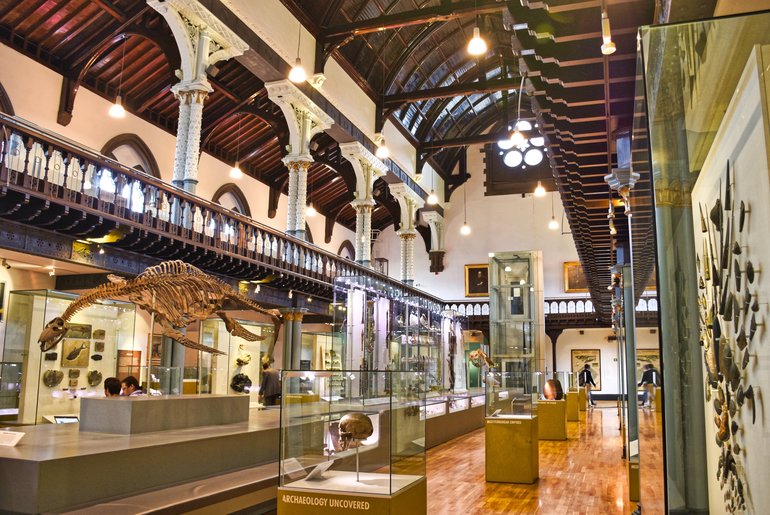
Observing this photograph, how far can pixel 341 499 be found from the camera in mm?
3770

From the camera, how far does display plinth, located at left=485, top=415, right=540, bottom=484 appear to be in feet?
28.0

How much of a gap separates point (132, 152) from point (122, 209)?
8.06 meters

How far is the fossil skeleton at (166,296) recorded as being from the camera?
23.2ft

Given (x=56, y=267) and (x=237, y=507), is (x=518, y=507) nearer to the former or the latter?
(x=237, y=507)

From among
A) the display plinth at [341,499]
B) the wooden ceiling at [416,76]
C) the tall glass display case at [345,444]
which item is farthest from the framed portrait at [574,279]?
the display plinth at [341,499]

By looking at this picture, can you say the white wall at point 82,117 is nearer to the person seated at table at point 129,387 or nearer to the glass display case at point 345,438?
the person seated at table at point 129,387

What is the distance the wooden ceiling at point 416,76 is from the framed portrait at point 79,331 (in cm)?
559

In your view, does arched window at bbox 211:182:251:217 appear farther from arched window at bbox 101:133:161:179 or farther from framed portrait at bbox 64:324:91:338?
framed portrait at bbox 64:324:91:338

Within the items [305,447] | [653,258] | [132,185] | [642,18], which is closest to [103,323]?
[132,185]

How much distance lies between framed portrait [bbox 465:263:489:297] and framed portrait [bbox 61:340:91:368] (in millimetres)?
20991

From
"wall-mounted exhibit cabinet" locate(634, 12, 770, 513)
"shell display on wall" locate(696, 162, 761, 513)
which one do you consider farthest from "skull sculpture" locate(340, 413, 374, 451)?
"shell display on wall" locate(696, 162, 761, 513)

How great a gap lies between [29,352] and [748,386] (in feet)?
44.4

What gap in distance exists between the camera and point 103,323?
12.6 meters

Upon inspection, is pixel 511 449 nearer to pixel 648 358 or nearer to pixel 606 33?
pixel 606 33
